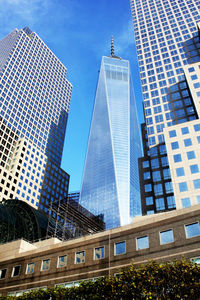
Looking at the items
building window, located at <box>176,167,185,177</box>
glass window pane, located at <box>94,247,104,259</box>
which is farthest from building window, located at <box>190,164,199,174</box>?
glass window pane, located at <box>94,247,104,259</box>

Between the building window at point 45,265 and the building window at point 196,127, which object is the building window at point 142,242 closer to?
the building window at point 45,265

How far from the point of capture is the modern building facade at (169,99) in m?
65.1

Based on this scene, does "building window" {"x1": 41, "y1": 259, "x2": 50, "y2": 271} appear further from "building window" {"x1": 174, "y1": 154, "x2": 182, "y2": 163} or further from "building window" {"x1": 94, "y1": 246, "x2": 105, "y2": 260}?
"building window" {"x1": 174, "y1": 154, "x2": 182, "y2": 163}

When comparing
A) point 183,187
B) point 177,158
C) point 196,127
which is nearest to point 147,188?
point 177,158

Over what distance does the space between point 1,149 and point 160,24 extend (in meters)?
80.1

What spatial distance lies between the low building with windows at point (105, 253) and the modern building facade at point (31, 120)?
68.7 meters

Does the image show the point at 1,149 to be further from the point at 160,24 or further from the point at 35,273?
the point at 35,273

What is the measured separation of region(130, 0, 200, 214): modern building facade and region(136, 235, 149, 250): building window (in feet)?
87.9

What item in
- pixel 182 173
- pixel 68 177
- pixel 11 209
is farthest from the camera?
pixel 68 177

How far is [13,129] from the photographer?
135500 mm

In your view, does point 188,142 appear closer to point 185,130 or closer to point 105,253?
point 185,130

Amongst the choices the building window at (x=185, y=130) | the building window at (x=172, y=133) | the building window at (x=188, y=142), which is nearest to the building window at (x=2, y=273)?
the building window at (x=188, y=142)

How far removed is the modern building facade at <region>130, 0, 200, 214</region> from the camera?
65125 mm

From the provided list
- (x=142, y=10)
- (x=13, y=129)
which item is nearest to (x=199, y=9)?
(x=142, y=10)
